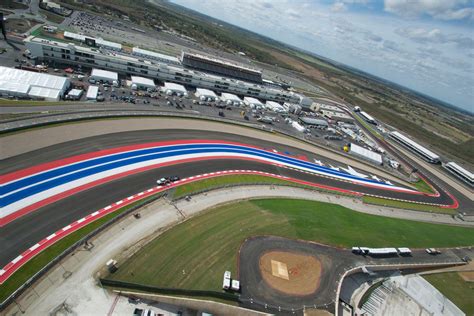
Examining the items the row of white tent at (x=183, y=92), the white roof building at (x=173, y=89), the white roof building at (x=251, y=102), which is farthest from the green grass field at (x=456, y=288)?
the white roof building at (x=173, y=89)

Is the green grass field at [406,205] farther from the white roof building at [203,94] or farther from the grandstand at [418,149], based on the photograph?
the white roof building at [203,94]

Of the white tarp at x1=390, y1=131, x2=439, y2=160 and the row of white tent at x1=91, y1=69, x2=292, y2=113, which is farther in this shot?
the white tarp at x1=390, y1=131, x2=439, y2=160

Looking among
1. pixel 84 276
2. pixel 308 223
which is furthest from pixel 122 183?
pixel 308 223

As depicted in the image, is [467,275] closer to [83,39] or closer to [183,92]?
[183,92]

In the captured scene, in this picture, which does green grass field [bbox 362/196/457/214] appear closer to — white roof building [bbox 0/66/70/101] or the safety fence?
the safety fence

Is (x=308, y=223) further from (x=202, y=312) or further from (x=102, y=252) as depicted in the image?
(x=102, y=252)

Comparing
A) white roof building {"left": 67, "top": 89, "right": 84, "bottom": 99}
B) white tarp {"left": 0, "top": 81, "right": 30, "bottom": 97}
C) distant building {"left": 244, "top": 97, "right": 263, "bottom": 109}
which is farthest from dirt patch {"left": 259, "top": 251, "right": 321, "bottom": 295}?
distant building {"left": 244, "top": 97, "right": 263, "bottom": 109}
